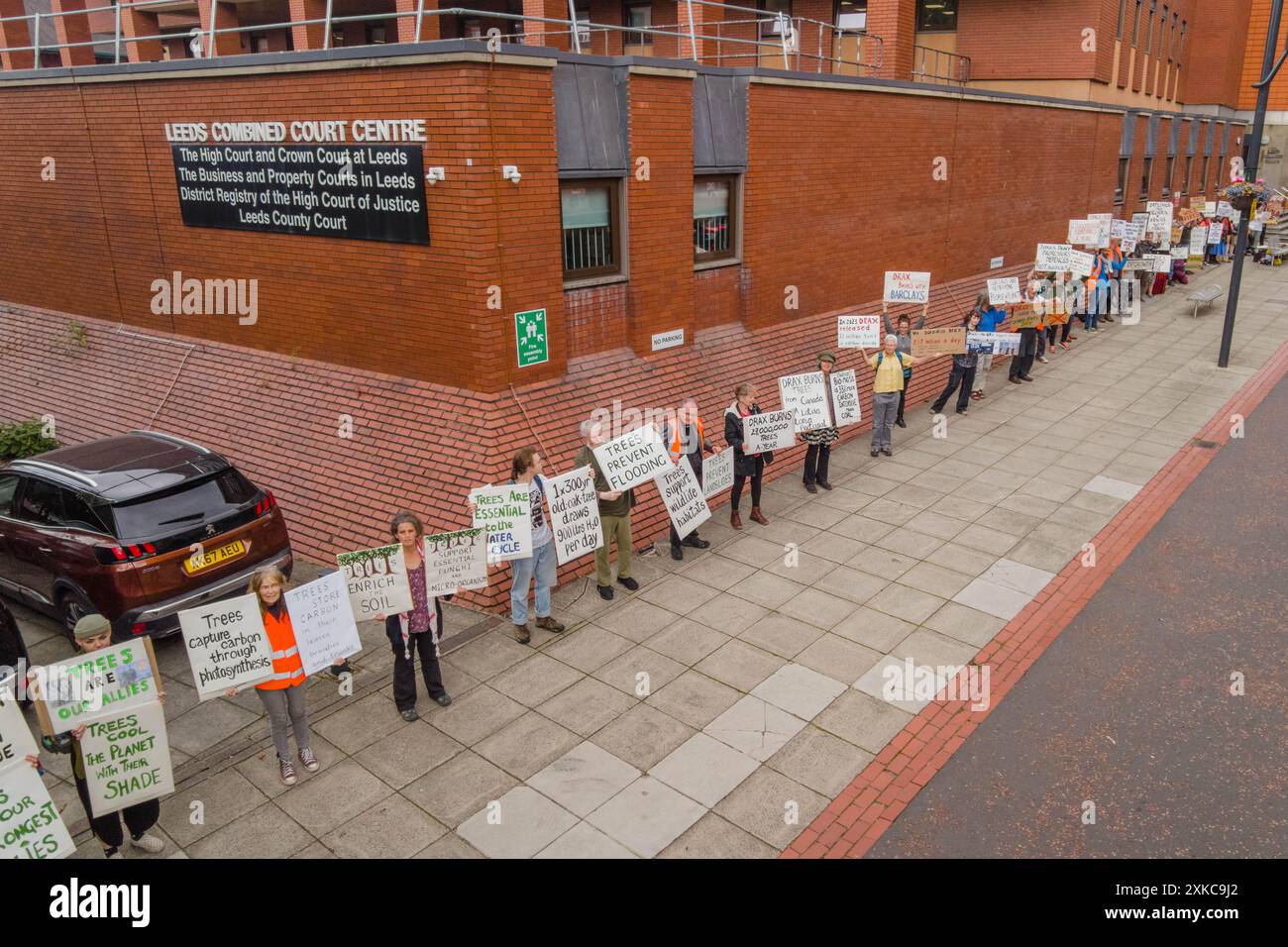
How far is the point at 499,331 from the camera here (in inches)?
400

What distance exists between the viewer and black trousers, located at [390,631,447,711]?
25.4ft

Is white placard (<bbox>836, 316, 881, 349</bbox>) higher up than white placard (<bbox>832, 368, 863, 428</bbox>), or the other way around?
white placard (<bbox>836, 316, 881, 349</bbox>)

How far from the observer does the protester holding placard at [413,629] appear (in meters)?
7.55

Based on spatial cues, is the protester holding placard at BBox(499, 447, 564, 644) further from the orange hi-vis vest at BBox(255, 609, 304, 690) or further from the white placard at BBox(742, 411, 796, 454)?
the white placard at BBox(742, 411, 796, 454)

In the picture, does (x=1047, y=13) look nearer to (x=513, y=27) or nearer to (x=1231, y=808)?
(x=513, y=27)

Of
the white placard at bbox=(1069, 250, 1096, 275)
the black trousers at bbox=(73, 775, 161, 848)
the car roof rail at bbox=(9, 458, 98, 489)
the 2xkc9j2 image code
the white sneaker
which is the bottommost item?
the white sneaker

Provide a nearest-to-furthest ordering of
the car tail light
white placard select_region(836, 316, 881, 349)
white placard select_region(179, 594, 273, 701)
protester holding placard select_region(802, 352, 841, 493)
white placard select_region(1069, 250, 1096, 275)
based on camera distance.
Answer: white placard select_region(179, 594, 273, 701) → the car tail light → protester holding placard select_region(802, 352, 841, 493) → white placard select_region(836, 316, 881, 349) → white placard select_region(1069, 250, 1096, 275)

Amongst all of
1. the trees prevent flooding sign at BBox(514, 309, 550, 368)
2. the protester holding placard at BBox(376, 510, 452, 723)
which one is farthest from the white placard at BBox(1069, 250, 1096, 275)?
the protester holding placard at BBox(376, 510, 452, 723)

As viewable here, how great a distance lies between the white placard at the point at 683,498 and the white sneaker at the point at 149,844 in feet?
18.8

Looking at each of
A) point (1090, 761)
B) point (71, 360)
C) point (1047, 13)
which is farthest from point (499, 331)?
point (1047, 13)

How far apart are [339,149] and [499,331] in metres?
3.03

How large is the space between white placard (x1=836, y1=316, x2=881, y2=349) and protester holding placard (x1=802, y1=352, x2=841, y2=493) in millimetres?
1754

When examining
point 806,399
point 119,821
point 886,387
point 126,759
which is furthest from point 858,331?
point 119,821

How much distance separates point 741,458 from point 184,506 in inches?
241
